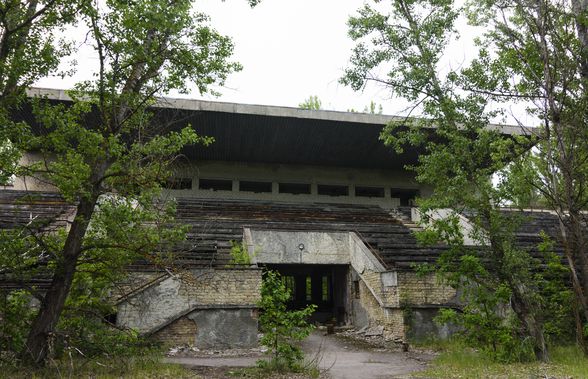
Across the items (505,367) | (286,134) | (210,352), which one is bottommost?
(210,352)

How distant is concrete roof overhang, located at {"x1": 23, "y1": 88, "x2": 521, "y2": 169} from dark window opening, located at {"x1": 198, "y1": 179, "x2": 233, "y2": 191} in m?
1.18

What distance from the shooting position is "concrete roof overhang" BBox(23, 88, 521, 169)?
17.4 metres

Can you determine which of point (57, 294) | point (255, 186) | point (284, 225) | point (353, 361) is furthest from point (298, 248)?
point (57, 294)

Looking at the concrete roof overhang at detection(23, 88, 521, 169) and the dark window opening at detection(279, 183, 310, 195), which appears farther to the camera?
the dark window opening at detection(279, 183, 310, 195)

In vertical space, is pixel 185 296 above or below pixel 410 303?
above

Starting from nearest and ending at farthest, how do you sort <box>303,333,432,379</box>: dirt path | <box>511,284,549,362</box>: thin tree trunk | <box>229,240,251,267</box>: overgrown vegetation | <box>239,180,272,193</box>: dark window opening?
<box>303,333,432,379</box>: dirt path < <box>511,284,549,362</box>: thin tree trunk < <box>229,240,251,267</box>: overgrown vegetation < <box>239,180,272,193</box>: dark window opening

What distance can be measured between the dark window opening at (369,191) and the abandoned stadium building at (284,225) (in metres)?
0.06

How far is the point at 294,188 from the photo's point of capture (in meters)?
22.9

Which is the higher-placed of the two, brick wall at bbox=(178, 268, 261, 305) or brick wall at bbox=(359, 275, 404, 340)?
brick wall at bbox=(178, 268, 261, 305)

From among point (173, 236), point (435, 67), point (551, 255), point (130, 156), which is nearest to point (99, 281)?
point (173, 236)

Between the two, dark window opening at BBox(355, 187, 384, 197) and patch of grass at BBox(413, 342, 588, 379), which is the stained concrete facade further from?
patch of grass at BBox(413, 342, 588, 379)

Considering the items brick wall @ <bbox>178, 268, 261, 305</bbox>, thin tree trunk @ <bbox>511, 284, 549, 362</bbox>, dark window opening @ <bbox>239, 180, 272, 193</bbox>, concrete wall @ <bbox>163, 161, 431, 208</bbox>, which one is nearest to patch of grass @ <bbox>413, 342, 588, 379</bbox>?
thin tree trunk @ <bbox>511, 284, 549, 362</bbox>

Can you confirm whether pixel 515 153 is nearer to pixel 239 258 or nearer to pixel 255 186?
pixel 239 258

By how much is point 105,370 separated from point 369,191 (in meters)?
18.4
